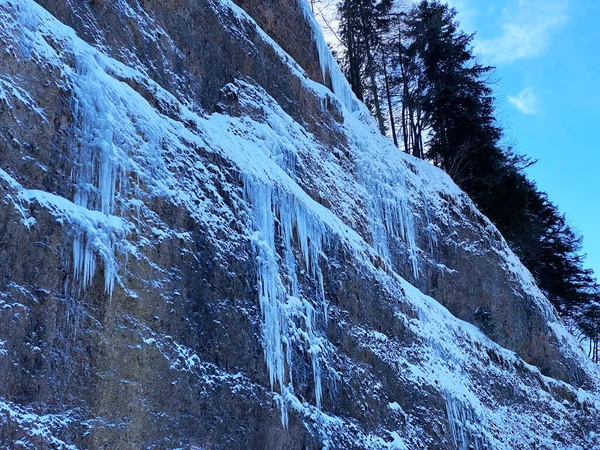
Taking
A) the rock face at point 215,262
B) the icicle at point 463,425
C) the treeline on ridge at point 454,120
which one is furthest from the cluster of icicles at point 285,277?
the treeline on ridge at point 454,120

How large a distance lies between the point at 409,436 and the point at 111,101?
6629 millimetres

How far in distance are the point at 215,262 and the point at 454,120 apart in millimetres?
15142

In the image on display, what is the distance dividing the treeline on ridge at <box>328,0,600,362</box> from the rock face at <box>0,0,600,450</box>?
732cm

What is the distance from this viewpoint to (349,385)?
9188 mm

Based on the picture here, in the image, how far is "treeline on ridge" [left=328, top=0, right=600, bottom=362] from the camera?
68.8 ft

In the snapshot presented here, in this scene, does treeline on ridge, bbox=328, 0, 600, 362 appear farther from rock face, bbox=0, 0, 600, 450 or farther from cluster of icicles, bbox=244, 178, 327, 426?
cluster of icicles, bbox=244, 178, 327, 426

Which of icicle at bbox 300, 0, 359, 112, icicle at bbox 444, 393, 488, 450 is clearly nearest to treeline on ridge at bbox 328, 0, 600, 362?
icicle at bbox 300, 0, 359, 112

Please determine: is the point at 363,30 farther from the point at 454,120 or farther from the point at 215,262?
the point at 215,262

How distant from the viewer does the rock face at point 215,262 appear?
6070 mm

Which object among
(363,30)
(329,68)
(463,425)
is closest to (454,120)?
(363,30)

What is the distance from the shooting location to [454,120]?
831 inches

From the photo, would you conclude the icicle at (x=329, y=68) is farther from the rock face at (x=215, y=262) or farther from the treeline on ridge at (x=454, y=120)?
the treeline on ridge at (x=454, y=120)

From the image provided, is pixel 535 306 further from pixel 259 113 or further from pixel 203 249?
pixel 203 249

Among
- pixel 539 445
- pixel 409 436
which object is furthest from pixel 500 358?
pixel 409 436
